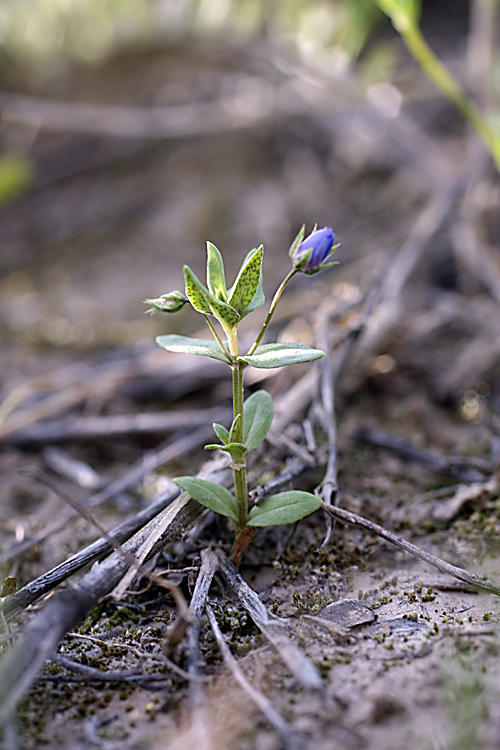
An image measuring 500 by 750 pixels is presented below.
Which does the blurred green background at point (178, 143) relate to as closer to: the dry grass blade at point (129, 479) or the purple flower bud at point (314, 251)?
the dry grass blade at point (129, 479)

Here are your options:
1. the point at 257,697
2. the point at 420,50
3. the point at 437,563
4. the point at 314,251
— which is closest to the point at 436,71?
the point at 420,50

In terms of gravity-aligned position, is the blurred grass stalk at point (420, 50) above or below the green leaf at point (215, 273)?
above

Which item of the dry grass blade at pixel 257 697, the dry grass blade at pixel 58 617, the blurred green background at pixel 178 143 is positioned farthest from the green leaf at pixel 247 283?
the blurred green background at pixel 178 143

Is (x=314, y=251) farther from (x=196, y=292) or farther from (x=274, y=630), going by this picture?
(x=274, y=630)

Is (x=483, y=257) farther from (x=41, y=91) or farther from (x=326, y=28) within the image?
(x=41, y=91)

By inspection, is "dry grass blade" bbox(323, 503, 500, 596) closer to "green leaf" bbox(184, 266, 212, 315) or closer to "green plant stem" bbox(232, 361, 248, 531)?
"green plant stem" bbox(232, 361, 248, 531)

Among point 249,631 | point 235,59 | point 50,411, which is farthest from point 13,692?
point 235,59

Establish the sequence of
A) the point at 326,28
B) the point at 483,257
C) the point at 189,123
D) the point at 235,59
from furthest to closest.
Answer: the point at 235,59 < the point at 189,123 < the point at 326,28 < the point at 483,257
